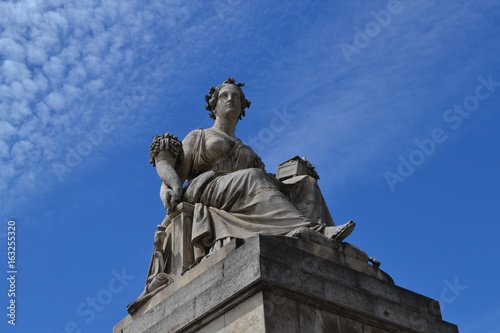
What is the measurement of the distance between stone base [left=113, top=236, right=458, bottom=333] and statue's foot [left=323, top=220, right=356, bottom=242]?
11.7 inches

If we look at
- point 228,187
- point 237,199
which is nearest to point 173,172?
point 228,187

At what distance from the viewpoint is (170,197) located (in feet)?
39.1

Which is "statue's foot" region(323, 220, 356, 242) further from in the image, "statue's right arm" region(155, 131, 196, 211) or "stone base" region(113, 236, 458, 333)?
"statue's right arm" region(155, 131, 196, 211)

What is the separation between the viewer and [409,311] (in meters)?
10.5

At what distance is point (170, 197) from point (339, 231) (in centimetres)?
266

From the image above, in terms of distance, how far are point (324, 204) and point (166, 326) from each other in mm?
3373

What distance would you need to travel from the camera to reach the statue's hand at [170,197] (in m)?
11.9

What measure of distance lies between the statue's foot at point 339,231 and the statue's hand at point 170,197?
234cm

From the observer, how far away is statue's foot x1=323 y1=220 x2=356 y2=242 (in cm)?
1079

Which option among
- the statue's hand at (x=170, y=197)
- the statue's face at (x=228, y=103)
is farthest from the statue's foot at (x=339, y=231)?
the statue's face at (x=228, y=103)

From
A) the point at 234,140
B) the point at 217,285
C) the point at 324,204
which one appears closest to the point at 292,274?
the point at 217,285

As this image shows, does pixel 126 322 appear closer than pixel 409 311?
No

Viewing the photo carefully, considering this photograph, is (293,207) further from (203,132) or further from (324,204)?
(203,132)

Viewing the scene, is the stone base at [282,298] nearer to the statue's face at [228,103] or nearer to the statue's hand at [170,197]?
the statue's hand at [170,197]
